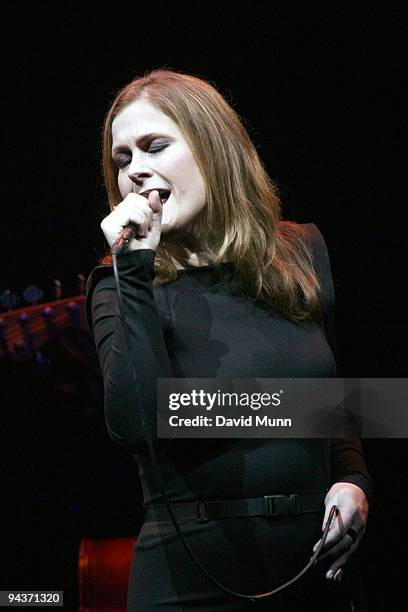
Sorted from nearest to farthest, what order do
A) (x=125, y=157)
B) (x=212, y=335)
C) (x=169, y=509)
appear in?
(x=169, y=509) → (x=212, y=335) → (x=125, y=157)

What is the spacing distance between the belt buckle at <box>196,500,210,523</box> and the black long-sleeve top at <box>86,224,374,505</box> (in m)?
0.01

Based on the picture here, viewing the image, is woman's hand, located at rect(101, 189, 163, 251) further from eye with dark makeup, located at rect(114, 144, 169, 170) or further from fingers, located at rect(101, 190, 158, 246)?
eye with dark makeup, located at rect(114, 144, 169, 170)

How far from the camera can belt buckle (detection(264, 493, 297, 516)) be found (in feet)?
3.31

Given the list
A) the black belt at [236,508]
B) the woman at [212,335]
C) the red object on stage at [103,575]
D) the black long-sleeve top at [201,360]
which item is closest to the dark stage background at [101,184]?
the red object on stage at [103,575]

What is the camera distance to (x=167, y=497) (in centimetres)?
102

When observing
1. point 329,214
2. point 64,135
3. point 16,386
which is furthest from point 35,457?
point 329,214

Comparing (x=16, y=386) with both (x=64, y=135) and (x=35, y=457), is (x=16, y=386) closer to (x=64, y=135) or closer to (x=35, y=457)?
(x=35, y=457)

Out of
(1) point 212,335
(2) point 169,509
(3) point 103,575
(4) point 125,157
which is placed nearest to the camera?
(2) point 169,509

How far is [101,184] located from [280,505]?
3.97ft

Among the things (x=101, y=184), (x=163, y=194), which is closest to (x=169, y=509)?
(x=163, y=194)

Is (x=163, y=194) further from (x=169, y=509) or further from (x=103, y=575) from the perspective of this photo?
(x=103, y=575)

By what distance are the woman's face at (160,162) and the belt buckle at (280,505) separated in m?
0.38

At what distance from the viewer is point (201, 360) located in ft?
3.45

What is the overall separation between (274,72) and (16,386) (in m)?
0.99
